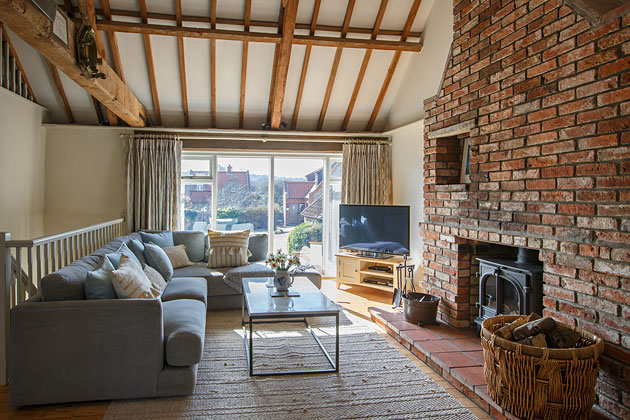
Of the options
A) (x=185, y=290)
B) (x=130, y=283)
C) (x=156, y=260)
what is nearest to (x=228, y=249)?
(x=156, y=260)

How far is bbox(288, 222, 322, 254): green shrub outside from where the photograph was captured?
732 centimetres

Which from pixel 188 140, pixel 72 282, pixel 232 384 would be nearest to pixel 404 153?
pixel 188 140

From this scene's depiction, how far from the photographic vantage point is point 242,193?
7.12 metres

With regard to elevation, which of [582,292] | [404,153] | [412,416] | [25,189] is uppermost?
[404,153]

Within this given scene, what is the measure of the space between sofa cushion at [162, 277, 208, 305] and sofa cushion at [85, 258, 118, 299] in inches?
45.3

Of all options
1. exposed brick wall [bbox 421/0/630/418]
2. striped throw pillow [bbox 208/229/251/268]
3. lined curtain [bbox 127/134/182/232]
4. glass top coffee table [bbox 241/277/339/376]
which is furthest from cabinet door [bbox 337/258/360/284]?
lined curtain [bbox 127/134/182/232]

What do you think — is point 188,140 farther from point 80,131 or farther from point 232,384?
point 232,384

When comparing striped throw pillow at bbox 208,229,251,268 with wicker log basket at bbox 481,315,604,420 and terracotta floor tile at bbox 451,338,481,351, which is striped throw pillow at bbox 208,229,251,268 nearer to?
terracotta floor tile at bbox 451,338,481,351

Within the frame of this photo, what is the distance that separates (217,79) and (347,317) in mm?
3709

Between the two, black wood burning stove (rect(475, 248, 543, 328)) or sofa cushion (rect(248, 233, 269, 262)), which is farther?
sofa cushion (rect(248, 233, 269, 262))

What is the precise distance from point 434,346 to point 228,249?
9.55ft

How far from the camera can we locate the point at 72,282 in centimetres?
291

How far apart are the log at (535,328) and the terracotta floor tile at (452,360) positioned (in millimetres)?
633

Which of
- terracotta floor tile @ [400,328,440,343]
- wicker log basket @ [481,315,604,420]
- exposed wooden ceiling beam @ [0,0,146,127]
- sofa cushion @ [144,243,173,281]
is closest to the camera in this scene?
wicker log basket @ [481,315,604,420]
